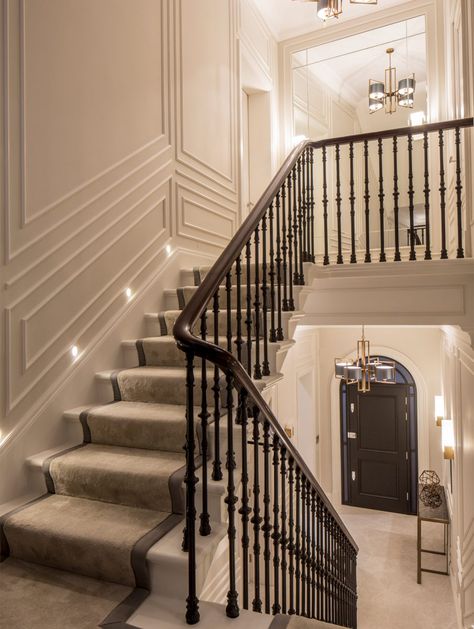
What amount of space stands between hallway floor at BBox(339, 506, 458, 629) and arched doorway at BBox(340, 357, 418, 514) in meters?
0.34

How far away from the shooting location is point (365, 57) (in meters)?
6.82

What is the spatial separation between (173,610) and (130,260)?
2328 millimetres

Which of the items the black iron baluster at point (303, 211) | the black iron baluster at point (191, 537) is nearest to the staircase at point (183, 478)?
the black iron baluster at point (191, 537)

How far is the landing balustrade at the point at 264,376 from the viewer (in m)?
1.78

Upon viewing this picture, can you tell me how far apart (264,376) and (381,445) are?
561cm

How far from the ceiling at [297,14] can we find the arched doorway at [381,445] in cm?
509

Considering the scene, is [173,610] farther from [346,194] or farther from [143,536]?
[346,194]

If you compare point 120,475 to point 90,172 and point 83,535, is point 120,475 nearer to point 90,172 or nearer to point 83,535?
point 83,535

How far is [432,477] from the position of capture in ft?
20.7

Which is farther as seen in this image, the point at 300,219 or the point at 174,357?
the point at 300,219

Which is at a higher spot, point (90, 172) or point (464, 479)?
point (90, 172)

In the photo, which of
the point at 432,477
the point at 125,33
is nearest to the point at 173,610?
the point at 125,33

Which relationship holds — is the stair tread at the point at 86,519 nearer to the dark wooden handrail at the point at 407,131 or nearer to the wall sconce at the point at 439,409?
the dark wooden handrail at the point at 407,131

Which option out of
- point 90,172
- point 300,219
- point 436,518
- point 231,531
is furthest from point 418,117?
point 231,531
